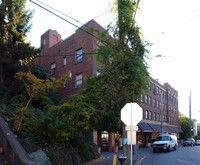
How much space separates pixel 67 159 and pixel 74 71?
13.4 metres

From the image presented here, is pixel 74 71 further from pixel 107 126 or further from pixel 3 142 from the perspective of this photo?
pixel 3 142

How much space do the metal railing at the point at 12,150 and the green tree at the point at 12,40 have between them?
8.68 metres

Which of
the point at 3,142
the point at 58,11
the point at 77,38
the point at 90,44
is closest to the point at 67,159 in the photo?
the point at 3,142

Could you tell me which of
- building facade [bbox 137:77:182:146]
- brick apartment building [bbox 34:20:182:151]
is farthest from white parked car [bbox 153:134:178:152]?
building facade [bbox 137:77:182:146]

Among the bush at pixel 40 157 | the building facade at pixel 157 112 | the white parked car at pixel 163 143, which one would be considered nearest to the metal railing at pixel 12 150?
the bush at pixel 40 157

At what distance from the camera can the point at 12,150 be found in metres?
7.55

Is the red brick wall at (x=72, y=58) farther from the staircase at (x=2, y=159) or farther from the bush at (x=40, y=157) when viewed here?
the staircase at (x=2, y=159)

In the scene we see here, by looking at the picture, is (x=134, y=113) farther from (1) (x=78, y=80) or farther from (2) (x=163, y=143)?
(2) (x=163, y=143)

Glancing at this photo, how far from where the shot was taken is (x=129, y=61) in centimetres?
1043

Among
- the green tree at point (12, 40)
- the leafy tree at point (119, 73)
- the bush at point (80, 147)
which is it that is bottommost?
the bush at point (80, 147)

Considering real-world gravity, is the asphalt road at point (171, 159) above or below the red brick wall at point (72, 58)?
below

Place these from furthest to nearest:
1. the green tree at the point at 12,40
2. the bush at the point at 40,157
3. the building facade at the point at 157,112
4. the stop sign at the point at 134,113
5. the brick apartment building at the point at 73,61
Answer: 1. the building facade at the point at 157,112
2. the brick apartment building at the point at 73,61
3. the green tree at the point at 12,40
4. the bush at the point at 40,157
5. the stop sign at the point at 134,113

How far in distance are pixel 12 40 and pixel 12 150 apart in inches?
459

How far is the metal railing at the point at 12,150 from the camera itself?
7.03 meters
